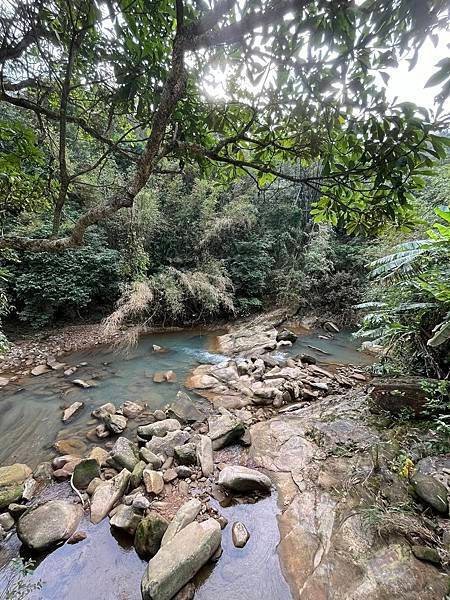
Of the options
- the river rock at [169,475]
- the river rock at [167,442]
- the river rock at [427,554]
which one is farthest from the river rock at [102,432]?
the river rock at [427,554]

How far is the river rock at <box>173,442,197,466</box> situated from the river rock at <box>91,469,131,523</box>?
51 centimetres

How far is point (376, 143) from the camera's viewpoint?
4.67 feet

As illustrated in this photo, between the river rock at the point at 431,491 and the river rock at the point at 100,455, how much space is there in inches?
113

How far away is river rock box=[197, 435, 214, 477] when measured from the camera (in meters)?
2.74

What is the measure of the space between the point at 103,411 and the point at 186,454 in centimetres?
161

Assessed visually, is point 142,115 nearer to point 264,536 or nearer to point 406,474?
point 264,536

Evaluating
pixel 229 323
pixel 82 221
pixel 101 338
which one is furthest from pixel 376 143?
pixel 229 323

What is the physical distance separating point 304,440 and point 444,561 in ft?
4.87

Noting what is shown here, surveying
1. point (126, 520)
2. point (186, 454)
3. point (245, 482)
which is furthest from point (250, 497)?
point (126, 520)

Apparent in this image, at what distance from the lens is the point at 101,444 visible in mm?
3318

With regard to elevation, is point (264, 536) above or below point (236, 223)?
below

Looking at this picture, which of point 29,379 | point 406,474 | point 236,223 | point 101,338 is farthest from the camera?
point 236,223

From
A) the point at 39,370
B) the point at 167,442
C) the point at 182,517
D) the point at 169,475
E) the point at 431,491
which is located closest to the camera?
the point at 431,491

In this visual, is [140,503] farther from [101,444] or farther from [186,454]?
[101,444]
